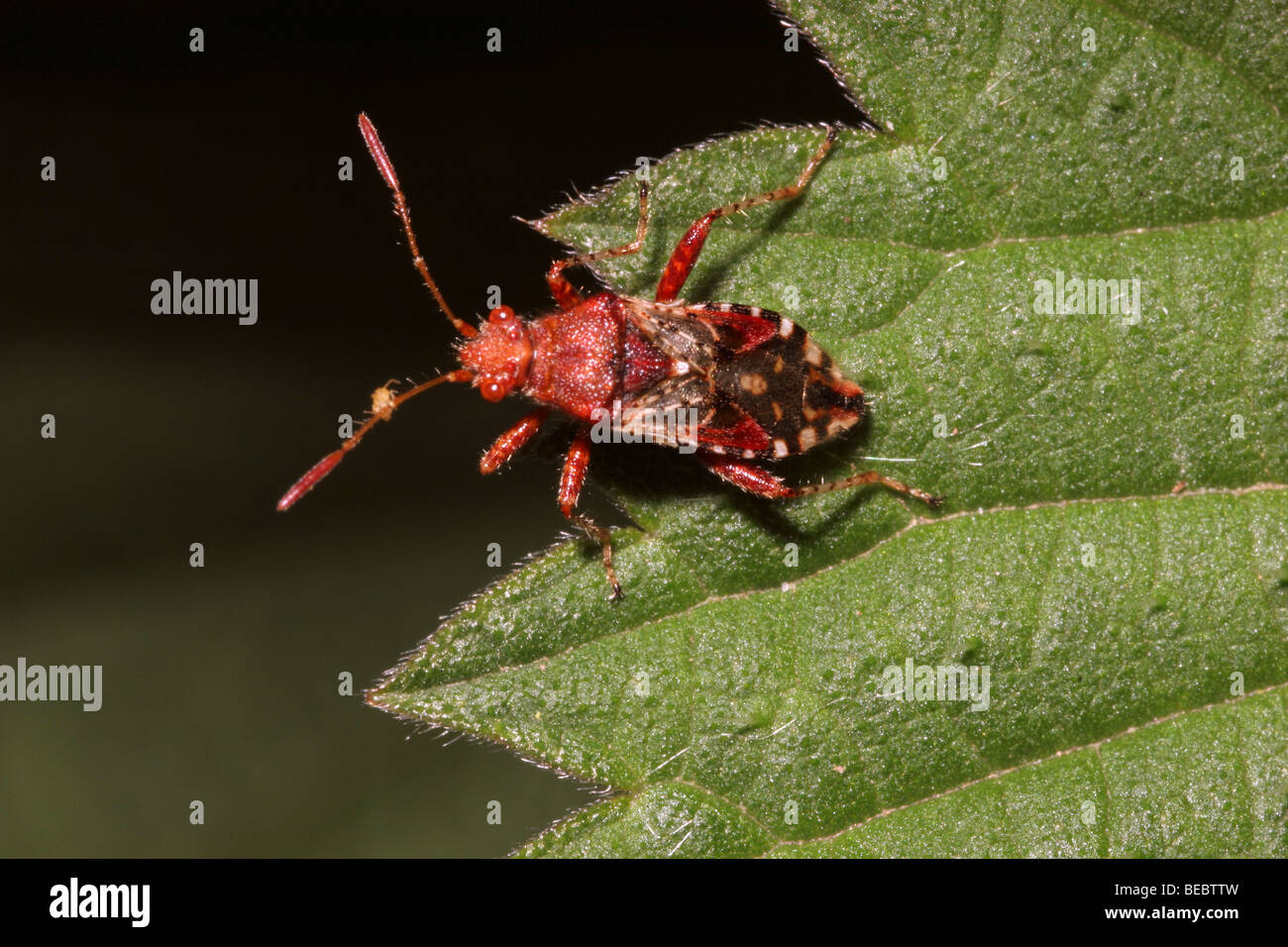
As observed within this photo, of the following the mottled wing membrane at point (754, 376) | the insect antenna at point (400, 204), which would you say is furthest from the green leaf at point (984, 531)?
the insect antenna at point (400, 204)

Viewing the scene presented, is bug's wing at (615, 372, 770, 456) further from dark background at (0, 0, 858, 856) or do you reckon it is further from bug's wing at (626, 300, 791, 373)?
dark background at (0, 0, 858, 856)

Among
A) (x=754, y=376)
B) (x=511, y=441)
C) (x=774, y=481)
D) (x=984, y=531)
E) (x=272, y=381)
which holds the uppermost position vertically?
Result: (x=272, y=381)

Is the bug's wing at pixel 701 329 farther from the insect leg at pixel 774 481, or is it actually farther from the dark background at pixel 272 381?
the dark background at pixel 272 381

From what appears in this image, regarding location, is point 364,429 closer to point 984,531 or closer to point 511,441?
point 511,441

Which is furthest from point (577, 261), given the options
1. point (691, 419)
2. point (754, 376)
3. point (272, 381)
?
point (272, 381)

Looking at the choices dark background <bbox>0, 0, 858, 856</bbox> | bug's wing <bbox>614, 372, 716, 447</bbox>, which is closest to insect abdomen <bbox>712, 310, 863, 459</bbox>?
bug's wing <bbox>614, 372, 716, 447</bbox>
